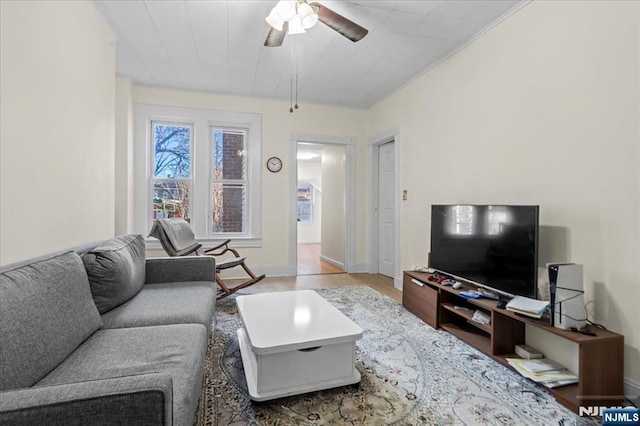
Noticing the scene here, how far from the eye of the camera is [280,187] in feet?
15.4

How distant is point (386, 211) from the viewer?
476 centimetres

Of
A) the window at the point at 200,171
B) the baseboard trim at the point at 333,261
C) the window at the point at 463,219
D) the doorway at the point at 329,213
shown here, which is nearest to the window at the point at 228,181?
the window at the point at 200,171

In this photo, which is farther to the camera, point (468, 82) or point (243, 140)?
point (243, 140)

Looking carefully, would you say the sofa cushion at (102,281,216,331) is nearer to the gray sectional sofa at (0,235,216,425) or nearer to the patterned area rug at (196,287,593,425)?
the gray sectional sofa at (0,235,216,425)

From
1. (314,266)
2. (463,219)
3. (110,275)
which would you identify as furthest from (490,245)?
(314,266)

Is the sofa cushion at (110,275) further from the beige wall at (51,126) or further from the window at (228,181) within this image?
the window at (228,181)

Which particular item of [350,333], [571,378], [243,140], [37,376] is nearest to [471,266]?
[571,378]

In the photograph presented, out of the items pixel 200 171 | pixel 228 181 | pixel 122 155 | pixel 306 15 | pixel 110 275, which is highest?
pixel 306 15

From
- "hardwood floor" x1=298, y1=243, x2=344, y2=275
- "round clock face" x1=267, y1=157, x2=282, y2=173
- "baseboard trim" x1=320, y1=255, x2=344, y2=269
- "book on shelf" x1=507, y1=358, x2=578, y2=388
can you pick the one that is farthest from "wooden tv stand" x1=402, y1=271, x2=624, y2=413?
"round clock face" x1=267, y1=157, x2=282, y2=173

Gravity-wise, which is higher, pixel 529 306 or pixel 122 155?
pixel 122 155

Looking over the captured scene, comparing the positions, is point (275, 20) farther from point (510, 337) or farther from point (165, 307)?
point (510, 337)

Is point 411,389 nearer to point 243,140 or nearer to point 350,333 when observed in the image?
point 350,333

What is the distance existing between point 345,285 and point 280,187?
1722 mm

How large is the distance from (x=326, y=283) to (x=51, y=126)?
10.8 ft
